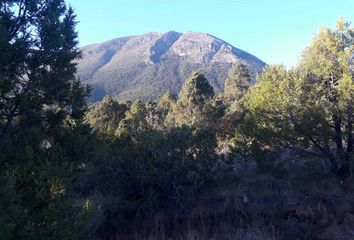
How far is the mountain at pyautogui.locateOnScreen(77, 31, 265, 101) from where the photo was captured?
89.5 meters

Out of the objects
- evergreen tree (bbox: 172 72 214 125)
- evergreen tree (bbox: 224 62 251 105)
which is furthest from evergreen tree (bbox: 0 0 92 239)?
evergreen tree (bbox: 224 62 251 105)

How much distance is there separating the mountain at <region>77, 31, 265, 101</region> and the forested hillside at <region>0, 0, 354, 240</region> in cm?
6000

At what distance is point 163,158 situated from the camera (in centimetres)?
1171

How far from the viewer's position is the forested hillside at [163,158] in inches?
285

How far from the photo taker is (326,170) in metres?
14.3

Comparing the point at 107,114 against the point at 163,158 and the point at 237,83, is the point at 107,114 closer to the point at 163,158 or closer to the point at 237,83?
the point at 237,83

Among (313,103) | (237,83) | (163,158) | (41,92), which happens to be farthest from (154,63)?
(41,92)

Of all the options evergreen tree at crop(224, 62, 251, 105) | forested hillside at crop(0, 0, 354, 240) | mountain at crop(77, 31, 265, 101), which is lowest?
forested hillside at crop(0, 0, 354, 240)

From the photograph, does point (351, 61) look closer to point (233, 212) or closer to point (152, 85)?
point (233, 212)

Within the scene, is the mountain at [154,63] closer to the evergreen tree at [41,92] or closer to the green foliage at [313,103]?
the green foliage at [313,103]

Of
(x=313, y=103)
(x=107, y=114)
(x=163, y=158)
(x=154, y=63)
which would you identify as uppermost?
(x=154, y=63)

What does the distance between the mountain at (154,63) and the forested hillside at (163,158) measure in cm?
6000

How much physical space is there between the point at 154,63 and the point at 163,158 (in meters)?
111

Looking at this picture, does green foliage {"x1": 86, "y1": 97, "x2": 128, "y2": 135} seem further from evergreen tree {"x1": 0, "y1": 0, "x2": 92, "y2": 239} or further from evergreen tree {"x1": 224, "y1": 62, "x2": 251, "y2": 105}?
evergreen tree {"x1": 0, "y1": 0, "x2": 92, "y2": 239}
